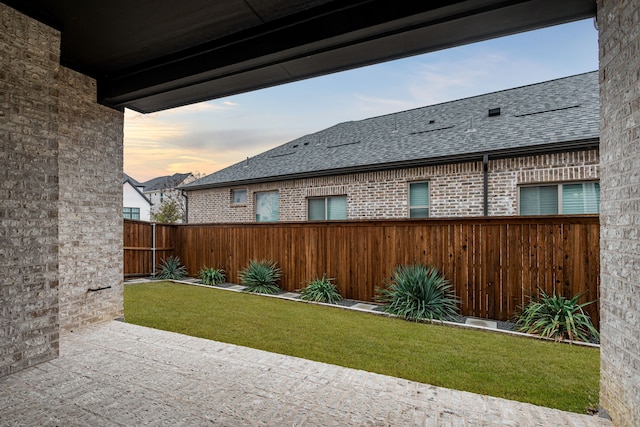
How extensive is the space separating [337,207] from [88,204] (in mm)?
6321

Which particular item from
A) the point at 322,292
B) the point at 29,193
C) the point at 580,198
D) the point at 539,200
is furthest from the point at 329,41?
the point at 580,198

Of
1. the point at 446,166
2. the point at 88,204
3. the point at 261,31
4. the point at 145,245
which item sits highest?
the point at 261,31

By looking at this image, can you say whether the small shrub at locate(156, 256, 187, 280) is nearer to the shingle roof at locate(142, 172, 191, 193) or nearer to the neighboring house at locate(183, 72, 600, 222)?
the neighboring house at locate(183, 72, 600, 222)

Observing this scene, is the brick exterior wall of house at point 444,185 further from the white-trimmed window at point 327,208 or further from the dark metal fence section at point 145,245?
the dark metal fence section at point 145,245

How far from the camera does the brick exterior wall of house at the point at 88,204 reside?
4.12 metres

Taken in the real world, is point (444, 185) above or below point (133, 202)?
below

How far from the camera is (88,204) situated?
4.39 meters

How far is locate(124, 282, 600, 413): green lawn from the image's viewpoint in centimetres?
293

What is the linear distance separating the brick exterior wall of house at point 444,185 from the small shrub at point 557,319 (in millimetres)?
2836

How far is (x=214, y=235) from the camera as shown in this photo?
9.04 m

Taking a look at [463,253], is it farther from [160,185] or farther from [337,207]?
[160,185]

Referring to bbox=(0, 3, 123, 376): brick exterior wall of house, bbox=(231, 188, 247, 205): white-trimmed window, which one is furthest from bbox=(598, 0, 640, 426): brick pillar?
bbox=(231, 188, 247, 205): white-trimmed window

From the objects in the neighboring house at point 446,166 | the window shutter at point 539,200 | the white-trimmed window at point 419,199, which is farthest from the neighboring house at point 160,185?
the window shutter at point 539,200

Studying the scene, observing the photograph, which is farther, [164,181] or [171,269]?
[164,181]
